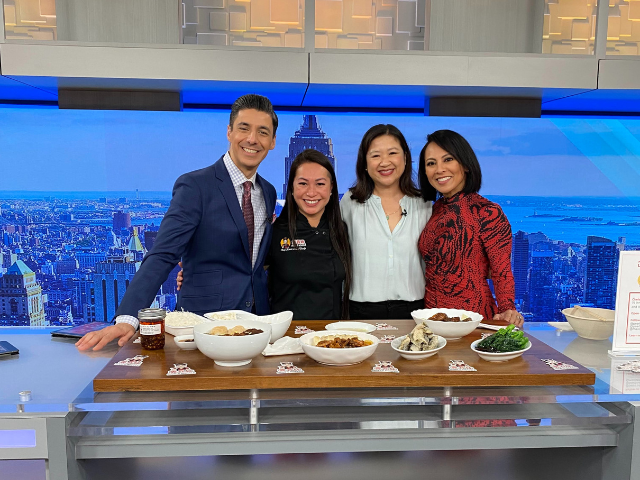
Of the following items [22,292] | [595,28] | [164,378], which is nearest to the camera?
[164,378]

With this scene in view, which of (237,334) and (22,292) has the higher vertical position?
(237,334)

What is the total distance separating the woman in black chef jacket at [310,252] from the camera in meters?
2.22

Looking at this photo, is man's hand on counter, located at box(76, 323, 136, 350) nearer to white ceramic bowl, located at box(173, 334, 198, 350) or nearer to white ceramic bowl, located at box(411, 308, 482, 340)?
white ceramic bowl, located at box(173, 334, 198, 350)

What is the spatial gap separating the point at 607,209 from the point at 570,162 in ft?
1.43

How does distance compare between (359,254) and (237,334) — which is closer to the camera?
(237,334)

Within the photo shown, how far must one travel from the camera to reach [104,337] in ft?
5.18

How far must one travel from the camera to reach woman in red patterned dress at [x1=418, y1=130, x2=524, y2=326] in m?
2.08

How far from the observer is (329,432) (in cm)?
128

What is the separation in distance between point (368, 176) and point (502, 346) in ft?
3.80

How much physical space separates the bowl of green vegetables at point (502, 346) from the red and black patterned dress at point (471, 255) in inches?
26.1

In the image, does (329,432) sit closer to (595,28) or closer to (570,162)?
(595,28)

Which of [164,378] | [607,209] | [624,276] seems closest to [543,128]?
[607,209]

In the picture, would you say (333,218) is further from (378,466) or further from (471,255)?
(378,466)

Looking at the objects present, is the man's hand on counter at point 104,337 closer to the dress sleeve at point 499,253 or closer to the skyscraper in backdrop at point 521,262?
the dress sleeve at point 499,253
